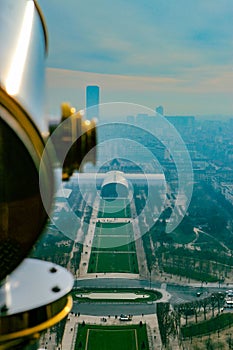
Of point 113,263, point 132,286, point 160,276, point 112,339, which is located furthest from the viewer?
point 113,263

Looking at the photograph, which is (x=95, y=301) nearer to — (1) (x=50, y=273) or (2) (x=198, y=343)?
(2) (x=198, y=343)

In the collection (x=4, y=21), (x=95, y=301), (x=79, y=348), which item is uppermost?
(x=4, y=21)

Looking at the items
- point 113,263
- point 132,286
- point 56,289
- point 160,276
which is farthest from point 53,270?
point 113,263

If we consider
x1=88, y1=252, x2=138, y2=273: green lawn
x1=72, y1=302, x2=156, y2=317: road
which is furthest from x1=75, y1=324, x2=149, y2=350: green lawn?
x1=88, y1=252, x2=138, y2=273: green lawn

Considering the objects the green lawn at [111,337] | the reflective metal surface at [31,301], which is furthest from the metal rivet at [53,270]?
the green lawn at [111,337]

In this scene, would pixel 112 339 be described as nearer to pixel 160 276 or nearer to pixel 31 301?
pixel 160 276

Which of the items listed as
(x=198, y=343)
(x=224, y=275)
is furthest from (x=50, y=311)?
(x=224, y=275)
